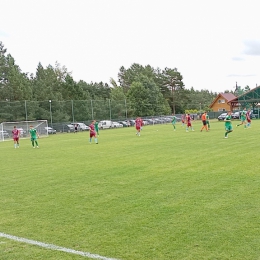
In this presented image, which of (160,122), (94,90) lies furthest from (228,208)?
(94,90)

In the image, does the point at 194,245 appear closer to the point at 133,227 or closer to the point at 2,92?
the point at 133,227

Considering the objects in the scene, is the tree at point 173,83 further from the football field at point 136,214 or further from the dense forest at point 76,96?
the football field at point 136,214

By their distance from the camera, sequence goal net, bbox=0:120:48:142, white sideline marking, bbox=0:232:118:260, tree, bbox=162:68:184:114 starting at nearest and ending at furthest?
1. white sideline marking, bbox=0:232:118:260
2. goal net, bbox=0:120:48:142
3. tree, bbox=162:68:184:114

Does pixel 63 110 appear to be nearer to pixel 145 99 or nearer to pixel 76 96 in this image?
pixel 76 96

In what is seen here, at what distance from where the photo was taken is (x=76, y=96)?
225ft

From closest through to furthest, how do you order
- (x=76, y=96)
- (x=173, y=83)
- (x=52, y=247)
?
(x=52, y=247) < (x=76, y=96) < (x=173, y=83)

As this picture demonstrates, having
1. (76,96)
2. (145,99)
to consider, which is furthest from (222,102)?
(76,96)

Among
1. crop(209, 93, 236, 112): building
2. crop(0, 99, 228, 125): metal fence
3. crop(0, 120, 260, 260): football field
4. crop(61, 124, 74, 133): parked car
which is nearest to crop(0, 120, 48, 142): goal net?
crop(0, 99, 228, 125): metal fence

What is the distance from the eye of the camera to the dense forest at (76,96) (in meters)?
51.2

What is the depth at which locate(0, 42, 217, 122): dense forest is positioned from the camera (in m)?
51.2

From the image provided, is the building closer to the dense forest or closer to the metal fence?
the dense forest

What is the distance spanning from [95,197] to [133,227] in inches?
92.0

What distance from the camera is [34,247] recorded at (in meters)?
4.96

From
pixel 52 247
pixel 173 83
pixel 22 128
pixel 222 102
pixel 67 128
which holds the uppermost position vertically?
pixel 173 83
